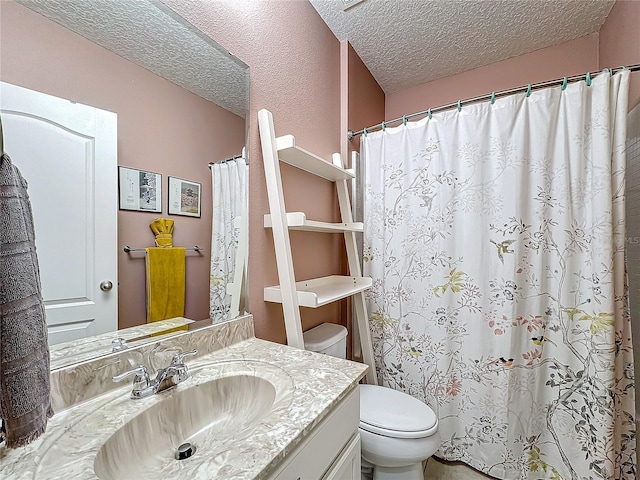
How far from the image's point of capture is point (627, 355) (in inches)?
46.9

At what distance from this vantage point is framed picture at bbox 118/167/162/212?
0.76m

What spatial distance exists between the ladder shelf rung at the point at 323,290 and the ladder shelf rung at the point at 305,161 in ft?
1.87

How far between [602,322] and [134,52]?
1909mm

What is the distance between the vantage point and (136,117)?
79cm

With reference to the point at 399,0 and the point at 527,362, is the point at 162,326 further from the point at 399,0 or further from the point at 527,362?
the point at 399,0

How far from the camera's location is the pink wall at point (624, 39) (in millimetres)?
1283

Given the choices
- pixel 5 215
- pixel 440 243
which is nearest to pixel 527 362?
pixel 440 243

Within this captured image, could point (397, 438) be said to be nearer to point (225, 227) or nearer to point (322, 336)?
point (322, 336)

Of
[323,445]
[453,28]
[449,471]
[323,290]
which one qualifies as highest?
[453,28]

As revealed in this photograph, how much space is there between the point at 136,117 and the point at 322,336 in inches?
44.9

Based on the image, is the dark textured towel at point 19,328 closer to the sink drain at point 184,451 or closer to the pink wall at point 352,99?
the sink drain at point 184,451

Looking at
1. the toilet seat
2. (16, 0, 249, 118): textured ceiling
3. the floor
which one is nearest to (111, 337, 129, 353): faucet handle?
(16, 0, 249, 118): textured ceiling

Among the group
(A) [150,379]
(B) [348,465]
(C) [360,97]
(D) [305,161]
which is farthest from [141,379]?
(C) [360,97]

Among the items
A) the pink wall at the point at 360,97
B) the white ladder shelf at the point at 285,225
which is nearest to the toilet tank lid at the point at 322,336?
the white ladder shelf at the point at 285,225
